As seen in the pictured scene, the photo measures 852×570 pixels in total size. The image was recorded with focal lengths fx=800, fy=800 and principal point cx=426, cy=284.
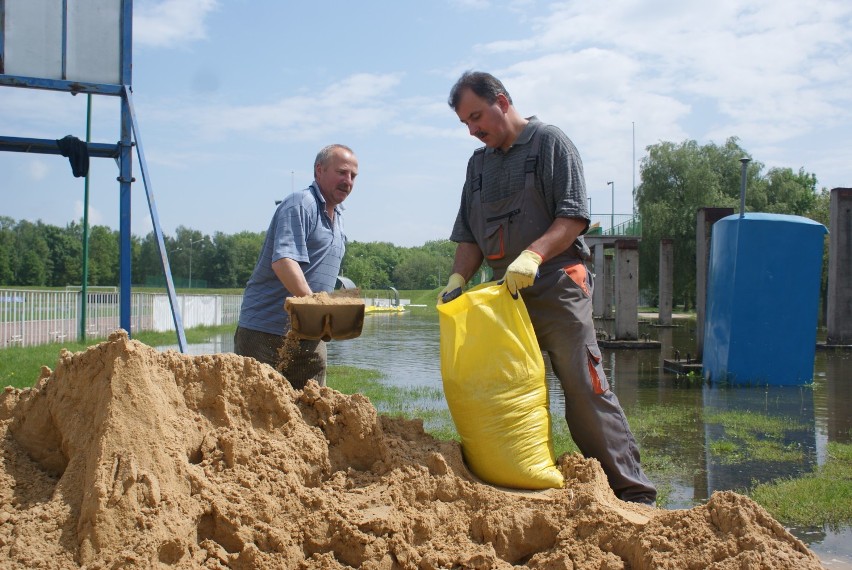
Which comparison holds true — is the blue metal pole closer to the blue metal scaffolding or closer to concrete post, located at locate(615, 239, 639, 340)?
the blue metal scaffolding

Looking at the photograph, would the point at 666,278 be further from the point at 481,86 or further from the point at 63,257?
the point at 63,257

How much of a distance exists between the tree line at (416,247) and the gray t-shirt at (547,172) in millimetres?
4195

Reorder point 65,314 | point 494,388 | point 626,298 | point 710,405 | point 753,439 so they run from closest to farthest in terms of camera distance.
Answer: point 494,388
point 753,439
point 710,405
point 626,298
point 65,314

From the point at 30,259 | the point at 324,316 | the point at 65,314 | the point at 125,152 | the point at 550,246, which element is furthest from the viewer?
the point at 30,259

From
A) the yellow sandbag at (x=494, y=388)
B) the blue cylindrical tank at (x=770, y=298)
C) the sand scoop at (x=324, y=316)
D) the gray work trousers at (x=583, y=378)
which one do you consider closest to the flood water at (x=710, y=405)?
the blue cylindrical tank at (x=770, y=298)

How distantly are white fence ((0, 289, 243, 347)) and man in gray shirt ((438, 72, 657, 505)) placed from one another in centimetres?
1041

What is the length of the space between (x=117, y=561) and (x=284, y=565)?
1.66ft

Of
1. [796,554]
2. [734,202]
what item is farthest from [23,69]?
[734,202]

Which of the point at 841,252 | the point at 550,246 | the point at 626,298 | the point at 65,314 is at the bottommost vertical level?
the point at 65,314

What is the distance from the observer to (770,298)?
9.01 metres

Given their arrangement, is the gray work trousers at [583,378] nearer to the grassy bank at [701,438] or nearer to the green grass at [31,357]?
the grassy bank at [701,438]

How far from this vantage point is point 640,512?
10.1ft

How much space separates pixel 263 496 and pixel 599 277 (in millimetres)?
20869

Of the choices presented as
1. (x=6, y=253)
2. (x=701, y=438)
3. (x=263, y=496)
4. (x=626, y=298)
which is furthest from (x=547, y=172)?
(x=6, y=253)
